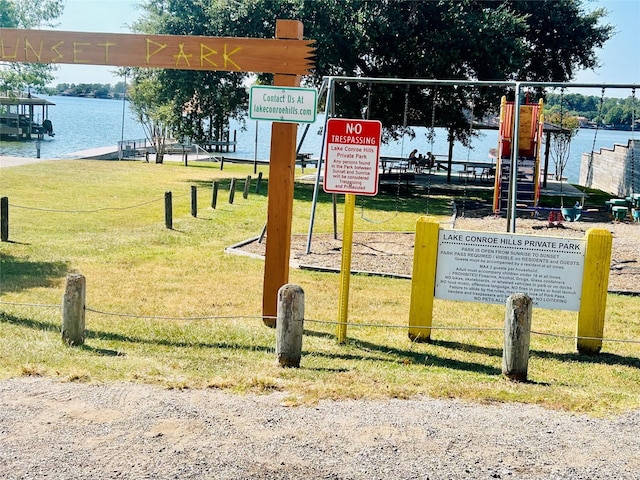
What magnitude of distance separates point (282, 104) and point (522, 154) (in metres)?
16.2

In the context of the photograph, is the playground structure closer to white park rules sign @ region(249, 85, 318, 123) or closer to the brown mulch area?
the brown mulch area

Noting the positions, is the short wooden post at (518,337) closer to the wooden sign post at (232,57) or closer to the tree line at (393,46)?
the wooden sign post at (232,57)

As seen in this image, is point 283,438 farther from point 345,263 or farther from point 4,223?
point 4,223

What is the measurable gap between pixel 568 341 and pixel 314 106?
3.74 metres

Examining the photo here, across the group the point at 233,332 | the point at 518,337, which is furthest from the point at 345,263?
the point at 518,337

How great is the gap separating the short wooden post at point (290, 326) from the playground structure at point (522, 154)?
593 inches

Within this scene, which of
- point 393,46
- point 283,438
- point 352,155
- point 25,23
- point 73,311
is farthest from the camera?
point 393,46

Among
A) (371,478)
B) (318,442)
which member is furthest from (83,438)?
(371,478)

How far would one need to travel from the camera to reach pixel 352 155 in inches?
314

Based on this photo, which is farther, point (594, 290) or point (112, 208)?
point (112, 208)

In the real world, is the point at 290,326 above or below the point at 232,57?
below

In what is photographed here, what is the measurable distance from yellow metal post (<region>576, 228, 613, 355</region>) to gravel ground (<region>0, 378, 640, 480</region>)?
2.16 meters

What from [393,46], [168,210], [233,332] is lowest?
[233,332]

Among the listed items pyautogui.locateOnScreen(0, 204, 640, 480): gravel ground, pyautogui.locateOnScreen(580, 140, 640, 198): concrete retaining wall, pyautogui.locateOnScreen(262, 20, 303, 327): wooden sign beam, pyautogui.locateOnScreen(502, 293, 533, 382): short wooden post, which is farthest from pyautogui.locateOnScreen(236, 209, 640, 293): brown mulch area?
pyautogui.locateOnScreen(580, 140, 640, 198): concrete retaining wall
